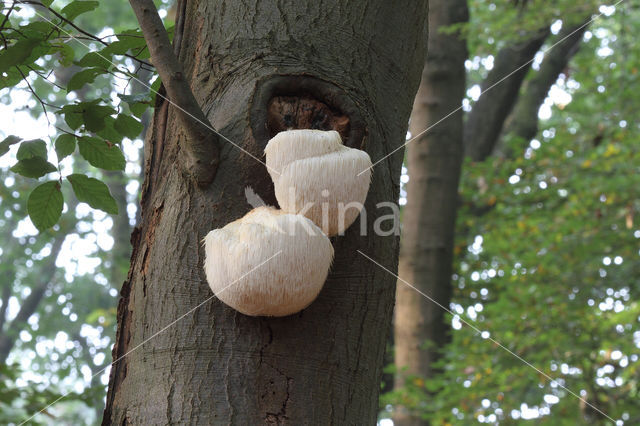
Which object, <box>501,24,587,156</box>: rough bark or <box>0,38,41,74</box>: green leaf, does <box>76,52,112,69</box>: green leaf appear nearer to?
<box>0,38,41,74</box>: green leaf

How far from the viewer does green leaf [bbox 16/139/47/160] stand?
5.96 feet

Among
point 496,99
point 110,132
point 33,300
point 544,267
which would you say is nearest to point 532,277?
point 544,267

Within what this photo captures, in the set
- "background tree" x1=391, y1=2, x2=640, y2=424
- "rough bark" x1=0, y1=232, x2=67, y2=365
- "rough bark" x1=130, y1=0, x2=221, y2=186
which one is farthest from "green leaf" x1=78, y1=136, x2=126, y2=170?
"rough bark" x1=0, y1=232, x2=67, y2=365

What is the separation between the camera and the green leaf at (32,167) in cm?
175

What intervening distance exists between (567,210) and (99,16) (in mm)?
9156

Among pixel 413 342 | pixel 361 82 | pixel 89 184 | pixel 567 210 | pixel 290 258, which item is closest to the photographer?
pixel 290 258

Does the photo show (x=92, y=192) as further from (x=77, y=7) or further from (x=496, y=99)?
(x=496, y=99)

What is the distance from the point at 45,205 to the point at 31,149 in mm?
164

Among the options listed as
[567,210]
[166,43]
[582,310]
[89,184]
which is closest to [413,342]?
[582,310]

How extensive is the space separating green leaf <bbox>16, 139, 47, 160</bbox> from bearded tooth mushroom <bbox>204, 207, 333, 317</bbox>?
80cm

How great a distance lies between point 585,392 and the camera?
6363 mm

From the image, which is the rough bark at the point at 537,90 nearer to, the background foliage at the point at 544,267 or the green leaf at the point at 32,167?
the background foliage at the point at 544,267

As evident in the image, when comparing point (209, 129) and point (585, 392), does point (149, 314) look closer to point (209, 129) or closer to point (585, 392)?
point (209, 129)

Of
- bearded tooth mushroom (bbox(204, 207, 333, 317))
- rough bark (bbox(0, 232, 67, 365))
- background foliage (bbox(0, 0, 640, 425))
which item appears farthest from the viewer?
rough bark (bbox(0, 232, 67, 365))
